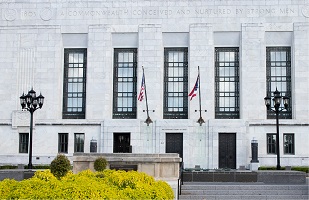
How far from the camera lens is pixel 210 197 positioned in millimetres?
21828

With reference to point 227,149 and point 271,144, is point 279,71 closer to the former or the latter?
point 271,144

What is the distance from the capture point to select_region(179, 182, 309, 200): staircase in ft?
71.6

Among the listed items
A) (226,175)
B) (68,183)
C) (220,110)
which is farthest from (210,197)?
(220,110)

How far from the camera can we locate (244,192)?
2248cm

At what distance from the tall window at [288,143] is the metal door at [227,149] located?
3.96 m

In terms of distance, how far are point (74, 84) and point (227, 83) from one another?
40.6ft

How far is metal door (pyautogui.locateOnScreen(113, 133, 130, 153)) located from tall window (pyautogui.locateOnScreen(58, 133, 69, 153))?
12.8ft

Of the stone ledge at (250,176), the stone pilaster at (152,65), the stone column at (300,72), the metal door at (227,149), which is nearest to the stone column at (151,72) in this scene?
the stone pilaster at (152,65)

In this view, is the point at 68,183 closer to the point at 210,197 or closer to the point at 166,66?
the point at 210,197

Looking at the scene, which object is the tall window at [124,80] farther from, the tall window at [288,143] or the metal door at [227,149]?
the tall window at [288,143]

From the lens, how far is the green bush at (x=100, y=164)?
21394 mm

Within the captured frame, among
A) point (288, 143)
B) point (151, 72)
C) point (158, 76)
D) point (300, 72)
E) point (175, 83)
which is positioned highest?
point (300, 72)

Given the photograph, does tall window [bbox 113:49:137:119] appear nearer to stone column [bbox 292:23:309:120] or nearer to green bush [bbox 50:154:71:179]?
stone column [bbox 292:23:309:120]

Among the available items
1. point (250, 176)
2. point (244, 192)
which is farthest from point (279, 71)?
point (244, 192)
